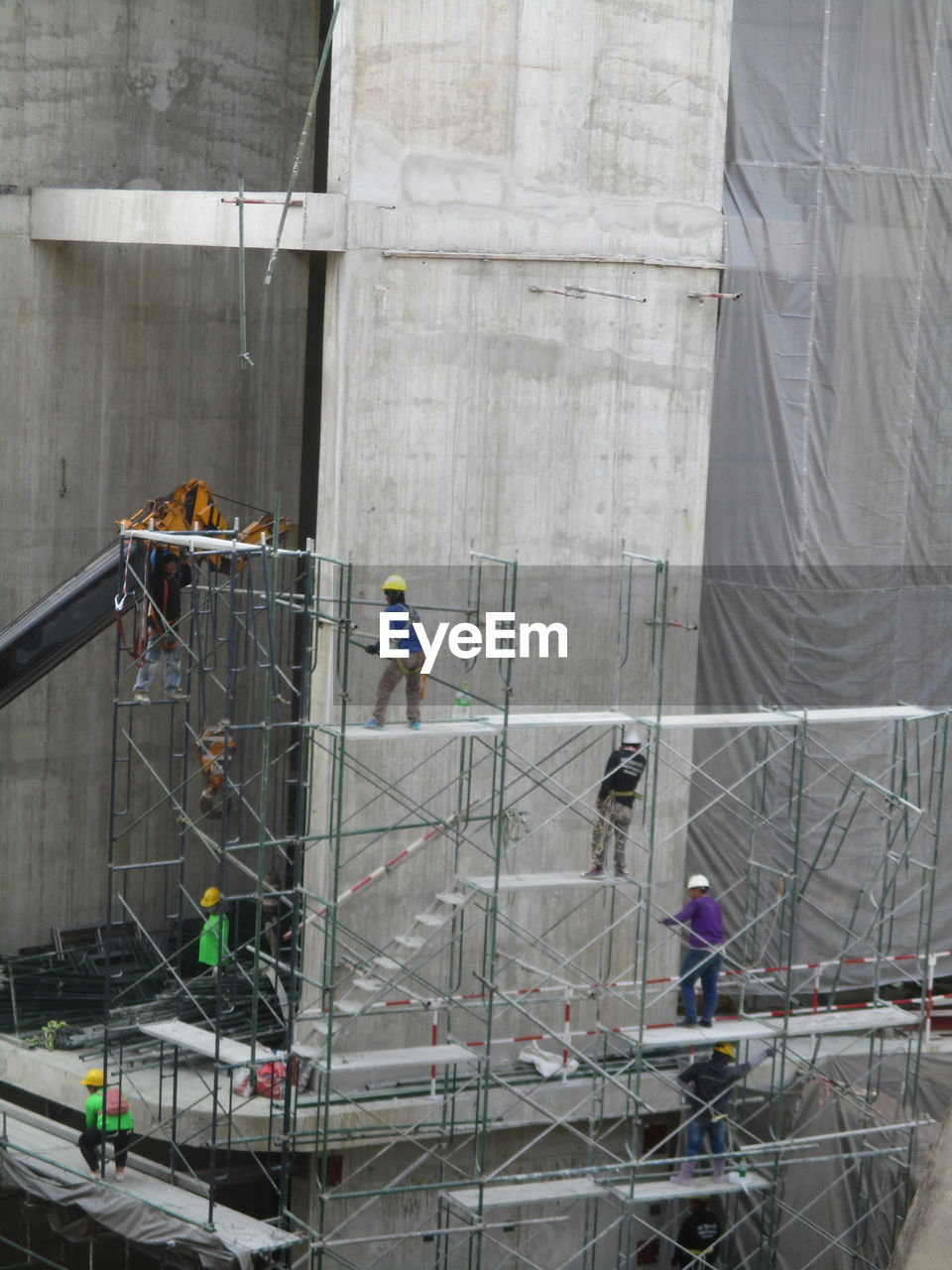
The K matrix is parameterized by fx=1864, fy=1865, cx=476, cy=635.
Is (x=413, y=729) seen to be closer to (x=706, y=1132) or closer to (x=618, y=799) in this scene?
(x=618, y=799)

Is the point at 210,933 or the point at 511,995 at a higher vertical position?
the point at 210,933

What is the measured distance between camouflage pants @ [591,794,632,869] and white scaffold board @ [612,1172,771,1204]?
3366 millimetres

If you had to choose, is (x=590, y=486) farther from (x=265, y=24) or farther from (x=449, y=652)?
(x=265, y=24)

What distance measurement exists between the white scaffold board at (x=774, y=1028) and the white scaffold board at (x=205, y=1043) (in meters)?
3.81

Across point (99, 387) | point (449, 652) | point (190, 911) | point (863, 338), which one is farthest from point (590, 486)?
point (190, 911)

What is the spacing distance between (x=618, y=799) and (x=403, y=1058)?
3.52m

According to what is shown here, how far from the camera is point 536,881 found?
19.5 meters

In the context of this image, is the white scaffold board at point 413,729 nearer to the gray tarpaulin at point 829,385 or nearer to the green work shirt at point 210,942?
the green work shirt at point 210,942

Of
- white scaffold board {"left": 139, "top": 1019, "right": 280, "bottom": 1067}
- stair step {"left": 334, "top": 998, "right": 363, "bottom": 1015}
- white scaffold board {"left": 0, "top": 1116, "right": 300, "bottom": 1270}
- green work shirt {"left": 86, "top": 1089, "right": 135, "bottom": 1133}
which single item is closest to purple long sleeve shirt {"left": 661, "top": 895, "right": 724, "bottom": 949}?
stair step {"left": 334, "top": 998, "right": 363, "bottom": 1015}

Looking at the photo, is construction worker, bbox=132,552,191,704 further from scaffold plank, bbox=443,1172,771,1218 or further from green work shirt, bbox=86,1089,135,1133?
scaffold plank, bbox=443,1172,771,1218

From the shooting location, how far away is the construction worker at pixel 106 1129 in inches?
717

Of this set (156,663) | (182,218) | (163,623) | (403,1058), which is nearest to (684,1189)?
(403,1058)

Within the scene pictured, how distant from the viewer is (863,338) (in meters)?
22.8

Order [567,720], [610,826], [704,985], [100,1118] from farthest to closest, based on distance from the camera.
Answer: [610,826]
[704,985]
[567,720]
[100,1118]
